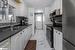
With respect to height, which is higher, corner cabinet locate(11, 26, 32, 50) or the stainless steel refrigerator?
the stainless steel refrigerator

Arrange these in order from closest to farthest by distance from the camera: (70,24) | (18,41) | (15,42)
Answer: (70,24)
(15,42)
(18,41)

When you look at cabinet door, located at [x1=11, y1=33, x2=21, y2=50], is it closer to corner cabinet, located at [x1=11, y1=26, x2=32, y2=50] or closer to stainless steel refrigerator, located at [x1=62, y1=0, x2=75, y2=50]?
corner cabinet, located at [x1=11, y1=26, x2=32, y2=50]

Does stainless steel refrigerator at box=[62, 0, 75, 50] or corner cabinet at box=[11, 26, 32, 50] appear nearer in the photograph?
stainless steel refrigerator at box=[62, 0, 75, 50]

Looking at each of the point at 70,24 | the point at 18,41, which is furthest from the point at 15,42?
the point at 70,24

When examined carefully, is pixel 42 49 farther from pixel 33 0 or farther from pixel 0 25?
pixel 33 0

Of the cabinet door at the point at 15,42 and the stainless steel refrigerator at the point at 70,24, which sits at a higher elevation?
the stainless steel refrigerator at the point at 70,24

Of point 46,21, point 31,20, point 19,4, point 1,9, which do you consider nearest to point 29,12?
point 31,20

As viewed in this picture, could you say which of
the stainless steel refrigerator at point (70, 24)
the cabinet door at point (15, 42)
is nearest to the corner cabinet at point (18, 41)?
the cabinet door at point (15, 42)

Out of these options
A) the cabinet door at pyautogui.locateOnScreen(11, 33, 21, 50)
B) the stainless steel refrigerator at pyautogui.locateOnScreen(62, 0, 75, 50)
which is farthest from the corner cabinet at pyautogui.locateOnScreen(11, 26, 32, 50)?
the stainless steel refrigerator at pyautogui.locateOnScreen(62, 0, 75, 50)

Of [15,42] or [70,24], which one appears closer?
[70,24]

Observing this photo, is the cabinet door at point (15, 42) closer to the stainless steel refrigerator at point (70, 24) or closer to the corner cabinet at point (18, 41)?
the corner cabinet at point (18, 41)

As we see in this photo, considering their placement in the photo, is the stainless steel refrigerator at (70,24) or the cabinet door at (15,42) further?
the cabinet door at (15,42)

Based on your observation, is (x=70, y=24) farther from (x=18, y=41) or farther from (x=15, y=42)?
(x=18, y=41)

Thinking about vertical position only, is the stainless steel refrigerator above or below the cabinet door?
above
